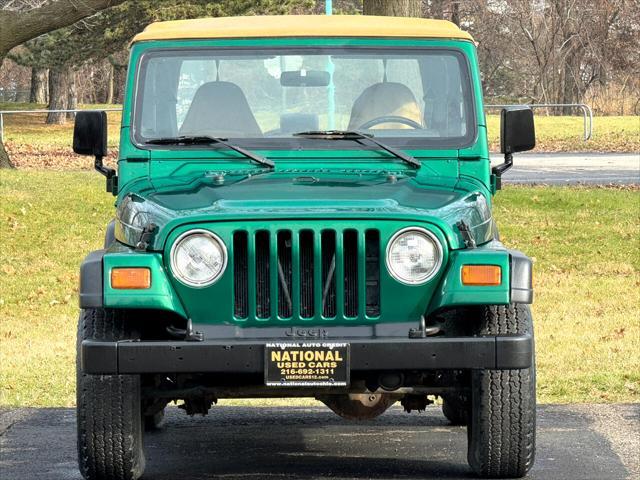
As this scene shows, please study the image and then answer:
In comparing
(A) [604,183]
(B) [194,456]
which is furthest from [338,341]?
(A) [604,183]

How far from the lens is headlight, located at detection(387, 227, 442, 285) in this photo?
5.67 meters

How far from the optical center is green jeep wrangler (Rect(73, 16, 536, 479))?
5559 mm

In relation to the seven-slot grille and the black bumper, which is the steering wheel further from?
the black bumper

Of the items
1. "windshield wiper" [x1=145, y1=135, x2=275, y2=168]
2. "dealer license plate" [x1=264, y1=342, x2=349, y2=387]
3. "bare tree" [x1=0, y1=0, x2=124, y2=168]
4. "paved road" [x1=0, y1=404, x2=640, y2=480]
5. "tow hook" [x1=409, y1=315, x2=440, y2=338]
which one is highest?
"bare tree" [x1=0, y1=0, x2=124, y2=168]

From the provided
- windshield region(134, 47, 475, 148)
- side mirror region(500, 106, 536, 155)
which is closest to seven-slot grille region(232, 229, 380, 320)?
windshield region(134, 47, 475, 148)

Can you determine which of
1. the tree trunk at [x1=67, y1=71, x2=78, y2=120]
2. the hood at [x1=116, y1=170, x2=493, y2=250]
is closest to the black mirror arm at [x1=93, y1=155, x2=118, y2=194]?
the hood at [x1=116, y1=170, x2=493, y2=250]

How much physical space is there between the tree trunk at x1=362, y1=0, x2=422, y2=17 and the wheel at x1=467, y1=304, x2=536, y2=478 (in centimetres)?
1155

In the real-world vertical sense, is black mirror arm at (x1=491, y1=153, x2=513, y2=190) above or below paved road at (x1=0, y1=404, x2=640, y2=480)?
above

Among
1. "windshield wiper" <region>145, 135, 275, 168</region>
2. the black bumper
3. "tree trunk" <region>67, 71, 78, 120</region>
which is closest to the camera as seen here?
the black bumper

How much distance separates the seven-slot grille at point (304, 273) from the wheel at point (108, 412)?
1.68 feet

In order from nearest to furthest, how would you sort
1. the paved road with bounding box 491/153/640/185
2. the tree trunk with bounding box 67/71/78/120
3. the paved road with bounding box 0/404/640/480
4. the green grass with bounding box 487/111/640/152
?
the paved road with bounding box 0/404/640/480
the paved road with bounding box 491/153/640/185
the green grass with bounding box 487/111/640/152
the tree trunk with bounding box 67/71/78/120

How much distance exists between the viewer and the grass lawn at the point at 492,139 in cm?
3100

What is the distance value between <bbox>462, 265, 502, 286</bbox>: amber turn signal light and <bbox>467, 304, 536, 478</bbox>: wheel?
200mm

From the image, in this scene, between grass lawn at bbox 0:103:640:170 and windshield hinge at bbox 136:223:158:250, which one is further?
grass lawn at bbox 0:103:640:170
